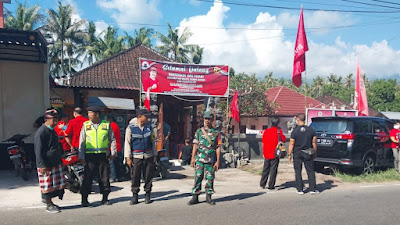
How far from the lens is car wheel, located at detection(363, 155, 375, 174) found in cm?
952

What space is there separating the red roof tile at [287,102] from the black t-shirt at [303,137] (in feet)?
77.0

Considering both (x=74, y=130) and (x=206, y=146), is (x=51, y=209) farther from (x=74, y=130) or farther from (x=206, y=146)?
(x=206, y=146)

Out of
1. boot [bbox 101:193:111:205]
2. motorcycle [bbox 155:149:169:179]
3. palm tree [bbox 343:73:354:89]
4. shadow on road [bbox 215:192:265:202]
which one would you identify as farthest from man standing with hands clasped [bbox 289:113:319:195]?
palm tree [bbox 343:73:354:89]

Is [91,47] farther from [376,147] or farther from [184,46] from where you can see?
[376,147]

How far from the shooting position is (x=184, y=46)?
1484 inches

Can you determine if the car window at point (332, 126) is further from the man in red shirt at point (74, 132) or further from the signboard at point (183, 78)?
the man in red shirt at point (74, 132)

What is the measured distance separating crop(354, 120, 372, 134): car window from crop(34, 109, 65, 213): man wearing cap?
758cm

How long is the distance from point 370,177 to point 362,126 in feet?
4.66

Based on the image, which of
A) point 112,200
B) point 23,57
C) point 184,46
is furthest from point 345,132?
point 184,46

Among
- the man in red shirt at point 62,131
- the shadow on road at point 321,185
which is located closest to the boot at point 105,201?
the man in red shirt at point 62,131

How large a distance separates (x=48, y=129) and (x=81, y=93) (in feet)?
33.5

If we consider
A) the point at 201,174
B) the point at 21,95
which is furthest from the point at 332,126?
the point at 21,95

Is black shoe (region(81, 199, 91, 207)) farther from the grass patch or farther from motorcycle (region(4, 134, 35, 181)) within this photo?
the grass patch

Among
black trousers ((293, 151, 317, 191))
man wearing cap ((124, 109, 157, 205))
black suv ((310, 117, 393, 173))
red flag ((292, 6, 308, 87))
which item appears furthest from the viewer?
red flag ((292, 6, 308, 87))
